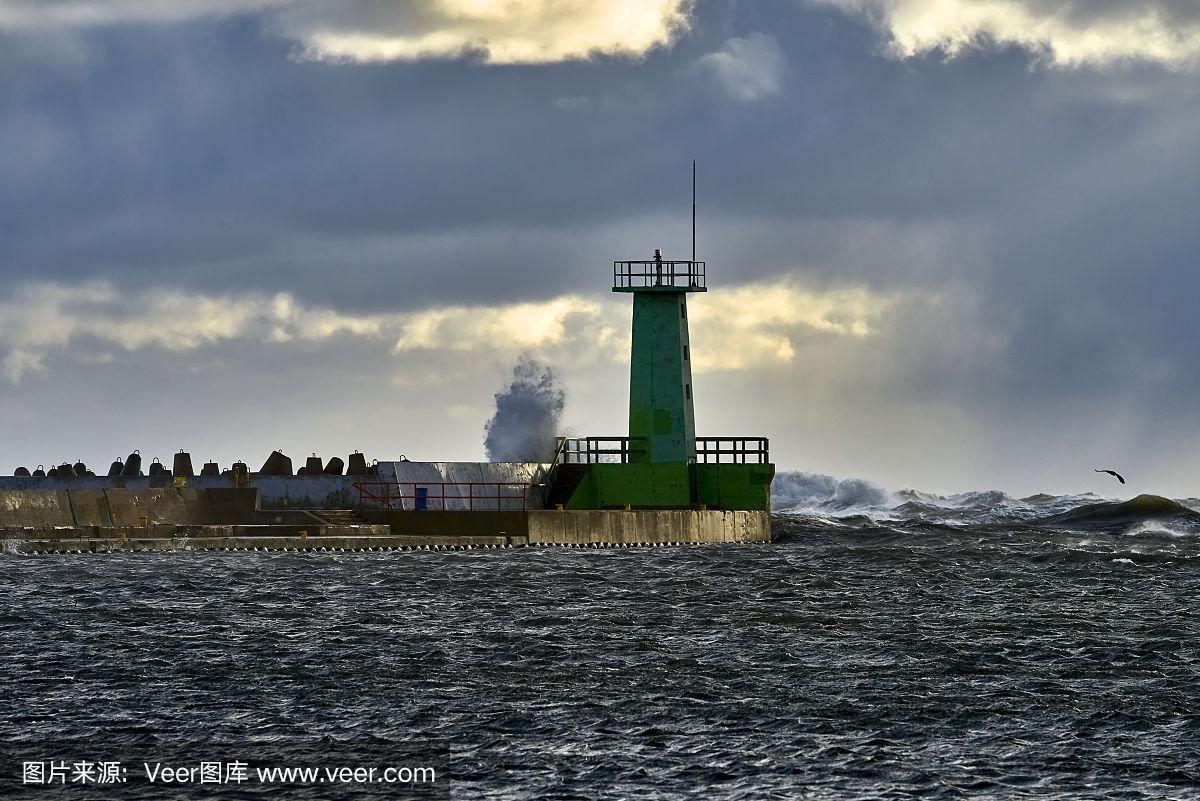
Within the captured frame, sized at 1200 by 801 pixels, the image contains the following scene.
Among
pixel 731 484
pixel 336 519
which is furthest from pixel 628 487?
pixel 336 519

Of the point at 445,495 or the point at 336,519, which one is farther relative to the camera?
the point at 445,495

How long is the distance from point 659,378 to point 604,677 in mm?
26779

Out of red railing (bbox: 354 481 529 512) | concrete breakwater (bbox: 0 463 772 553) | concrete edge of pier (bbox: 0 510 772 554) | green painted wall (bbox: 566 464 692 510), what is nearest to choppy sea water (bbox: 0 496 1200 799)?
concrete edge of pier (bbox: 0 510 772 554)

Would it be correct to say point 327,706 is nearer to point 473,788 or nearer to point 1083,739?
point 473,788

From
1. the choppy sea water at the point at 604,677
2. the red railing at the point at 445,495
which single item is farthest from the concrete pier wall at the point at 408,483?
the choppy sea water at the point at 604,677

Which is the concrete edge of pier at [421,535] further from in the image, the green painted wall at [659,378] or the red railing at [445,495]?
the green painted wall at [659,378]

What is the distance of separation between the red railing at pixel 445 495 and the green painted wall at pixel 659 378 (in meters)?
3.71

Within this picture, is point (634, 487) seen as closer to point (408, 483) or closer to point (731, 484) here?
point (731, 484)

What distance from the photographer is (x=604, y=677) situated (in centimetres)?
2288

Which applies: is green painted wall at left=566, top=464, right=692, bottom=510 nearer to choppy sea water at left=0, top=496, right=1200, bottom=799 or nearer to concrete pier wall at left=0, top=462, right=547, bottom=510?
concrete pier wall at left=0, top=462, right=547, bottom=510

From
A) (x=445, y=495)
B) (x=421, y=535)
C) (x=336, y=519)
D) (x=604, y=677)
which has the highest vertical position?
(x=445, y=495)

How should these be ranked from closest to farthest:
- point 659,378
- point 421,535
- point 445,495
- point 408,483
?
point 421,535
point 408,483
point 445,495
point 659,378

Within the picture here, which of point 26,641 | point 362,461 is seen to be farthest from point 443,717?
point 362,461

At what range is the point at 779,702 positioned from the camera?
69.1 feet
